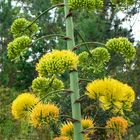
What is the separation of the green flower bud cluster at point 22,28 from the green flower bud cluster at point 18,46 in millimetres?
176

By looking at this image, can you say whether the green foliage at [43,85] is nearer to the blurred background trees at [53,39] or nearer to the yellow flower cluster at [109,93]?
the yellow flower cluster at [109,93]

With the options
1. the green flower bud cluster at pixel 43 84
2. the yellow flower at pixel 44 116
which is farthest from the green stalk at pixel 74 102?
the green flower bud cluster at pixel 43 84

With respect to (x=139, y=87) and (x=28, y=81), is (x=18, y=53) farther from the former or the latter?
(x=28, y=81)

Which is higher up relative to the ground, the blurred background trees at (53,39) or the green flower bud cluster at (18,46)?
the blurred background trees at (53,39)

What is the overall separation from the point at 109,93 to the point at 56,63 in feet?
1.01

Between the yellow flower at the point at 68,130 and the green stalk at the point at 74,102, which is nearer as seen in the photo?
the green stalk at the point at 74,102

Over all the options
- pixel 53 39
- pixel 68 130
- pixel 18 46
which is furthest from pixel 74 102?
pixel 53 39

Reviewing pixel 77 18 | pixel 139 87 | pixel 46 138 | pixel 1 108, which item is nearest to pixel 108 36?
pixel 77 18

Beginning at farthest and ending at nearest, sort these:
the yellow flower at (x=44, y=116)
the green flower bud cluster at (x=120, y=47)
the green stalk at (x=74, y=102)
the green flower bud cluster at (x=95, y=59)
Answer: the green flower bud cluster at (x=95, y=59), the green flower bud cluster at (x=120, y=47), the green stalk at (x=74, y=102), the yellow flower at (x=44, y=116)

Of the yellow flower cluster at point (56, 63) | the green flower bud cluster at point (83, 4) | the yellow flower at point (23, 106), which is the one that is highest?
the green flower bud cluster at point (83, 4)

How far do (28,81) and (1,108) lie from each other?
8.47 m

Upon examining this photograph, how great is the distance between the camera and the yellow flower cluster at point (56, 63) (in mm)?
2883

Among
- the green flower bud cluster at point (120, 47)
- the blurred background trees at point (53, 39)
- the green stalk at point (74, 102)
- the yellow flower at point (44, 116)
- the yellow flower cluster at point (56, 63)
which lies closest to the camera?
the yellow flower cluster at point (56, 63)

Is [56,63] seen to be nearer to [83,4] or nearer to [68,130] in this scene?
[83,4]
